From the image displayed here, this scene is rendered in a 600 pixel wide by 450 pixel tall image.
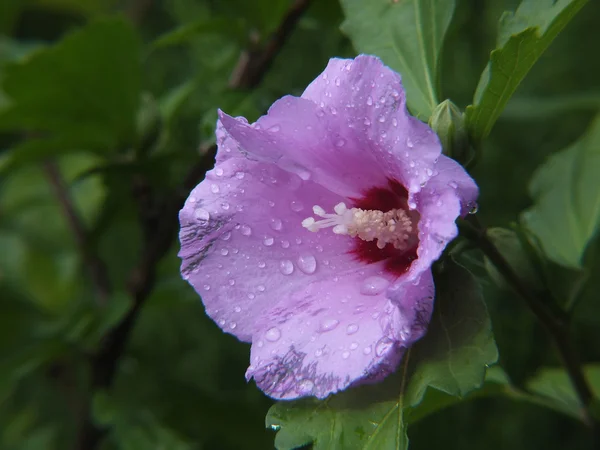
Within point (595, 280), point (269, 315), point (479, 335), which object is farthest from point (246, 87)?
point (595, 280)

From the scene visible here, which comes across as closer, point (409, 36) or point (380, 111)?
point (380, 111)

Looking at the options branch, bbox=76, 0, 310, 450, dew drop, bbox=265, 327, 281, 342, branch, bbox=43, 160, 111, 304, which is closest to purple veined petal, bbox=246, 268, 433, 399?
dew drop, bbox=265, 327, 281, 342

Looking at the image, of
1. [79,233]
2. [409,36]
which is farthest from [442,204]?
[79,233]

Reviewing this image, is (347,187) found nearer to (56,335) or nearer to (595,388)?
(595,388)

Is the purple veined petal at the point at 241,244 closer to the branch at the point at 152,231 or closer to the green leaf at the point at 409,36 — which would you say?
the green leaf at the point at 409,36

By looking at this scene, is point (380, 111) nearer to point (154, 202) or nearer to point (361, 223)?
point (361, 223)

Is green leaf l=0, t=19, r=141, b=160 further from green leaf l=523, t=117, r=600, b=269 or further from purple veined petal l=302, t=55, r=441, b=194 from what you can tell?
green leaf l=523, t=117, r=600, b=269

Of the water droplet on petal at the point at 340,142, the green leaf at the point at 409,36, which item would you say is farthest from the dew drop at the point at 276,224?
the green leaf at the point at 409,36
